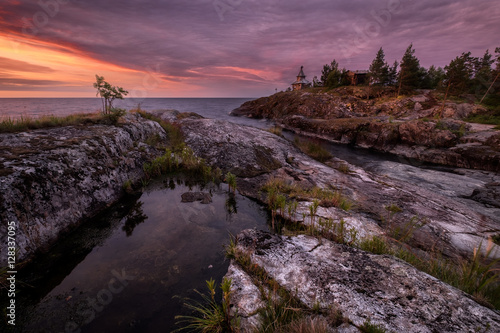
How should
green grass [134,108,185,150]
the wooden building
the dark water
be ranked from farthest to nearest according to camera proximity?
the wooden building < green grass [134,108,185,150] < the dark water

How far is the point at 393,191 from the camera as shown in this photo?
34.2ft

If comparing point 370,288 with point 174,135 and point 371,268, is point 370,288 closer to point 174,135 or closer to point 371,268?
point 371,268

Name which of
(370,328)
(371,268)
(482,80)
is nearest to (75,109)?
(371,268)

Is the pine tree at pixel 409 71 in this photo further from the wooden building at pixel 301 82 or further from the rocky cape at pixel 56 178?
the rocky cape at pixel 56 178

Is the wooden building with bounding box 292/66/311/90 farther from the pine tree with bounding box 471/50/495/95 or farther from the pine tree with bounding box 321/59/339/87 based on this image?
the pine tree with bounding box 471/50/495/95

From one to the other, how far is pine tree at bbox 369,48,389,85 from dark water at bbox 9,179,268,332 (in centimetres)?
5889

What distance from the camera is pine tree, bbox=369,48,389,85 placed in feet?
164

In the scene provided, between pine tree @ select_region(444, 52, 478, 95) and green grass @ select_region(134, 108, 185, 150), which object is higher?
pine tree @ select_region(444, 52, 478, 95)

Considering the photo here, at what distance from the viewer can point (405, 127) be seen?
25.0 meters

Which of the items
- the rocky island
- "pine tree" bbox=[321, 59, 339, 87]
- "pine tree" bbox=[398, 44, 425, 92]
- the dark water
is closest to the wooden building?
"pine tree" bbox=[321, 59, 339, 87]

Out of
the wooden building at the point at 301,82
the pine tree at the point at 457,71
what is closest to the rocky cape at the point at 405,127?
the pine tree at the point at 457,71

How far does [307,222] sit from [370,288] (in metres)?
3.22

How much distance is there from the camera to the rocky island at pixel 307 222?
3463mm

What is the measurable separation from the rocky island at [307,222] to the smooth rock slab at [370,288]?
20 mm
